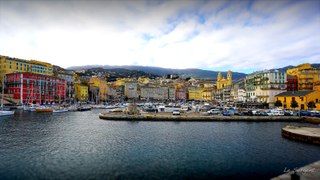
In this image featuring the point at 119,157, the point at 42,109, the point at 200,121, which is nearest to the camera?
the point at 119,157

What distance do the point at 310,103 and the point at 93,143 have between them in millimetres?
54406

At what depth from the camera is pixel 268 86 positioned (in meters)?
73.2

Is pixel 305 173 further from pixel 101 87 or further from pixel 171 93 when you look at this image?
pixel 171 93

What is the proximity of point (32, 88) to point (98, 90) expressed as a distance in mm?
43609

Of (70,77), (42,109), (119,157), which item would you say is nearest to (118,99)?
(70,77)

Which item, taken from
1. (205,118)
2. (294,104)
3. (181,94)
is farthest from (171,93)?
(205,118)

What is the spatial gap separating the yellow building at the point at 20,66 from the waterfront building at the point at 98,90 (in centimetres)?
2333

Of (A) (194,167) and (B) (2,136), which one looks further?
(B) (2,136)

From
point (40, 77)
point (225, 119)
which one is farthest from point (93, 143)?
point (40, 77)

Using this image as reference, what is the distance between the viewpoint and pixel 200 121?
148 feet

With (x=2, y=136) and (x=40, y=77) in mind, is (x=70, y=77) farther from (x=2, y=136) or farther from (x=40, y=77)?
(x=2, y=136)

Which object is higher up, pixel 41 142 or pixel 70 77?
pixel 70 77

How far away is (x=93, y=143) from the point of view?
966 inches

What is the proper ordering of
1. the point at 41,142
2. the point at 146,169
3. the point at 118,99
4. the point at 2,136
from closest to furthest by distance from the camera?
1. the point at 146,169
2. the point at 41,142
3. the point at 2,136
4. the point at 118,99
